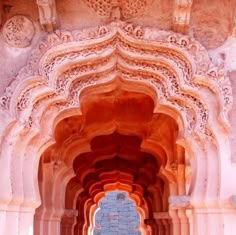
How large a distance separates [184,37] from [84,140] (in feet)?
10.5

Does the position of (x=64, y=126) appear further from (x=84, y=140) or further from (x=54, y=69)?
(x=54, y=69)

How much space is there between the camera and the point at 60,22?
5.50 m

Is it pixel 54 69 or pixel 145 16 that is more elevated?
pixel 145 16

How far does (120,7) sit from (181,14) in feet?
1.97

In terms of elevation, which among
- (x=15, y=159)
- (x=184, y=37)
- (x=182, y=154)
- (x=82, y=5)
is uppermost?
(x=82, y=5)

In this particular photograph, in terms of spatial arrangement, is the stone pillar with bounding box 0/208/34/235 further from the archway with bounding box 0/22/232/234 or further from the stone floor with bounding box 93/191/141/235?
the stone floor with bounding box 93/191/141/235

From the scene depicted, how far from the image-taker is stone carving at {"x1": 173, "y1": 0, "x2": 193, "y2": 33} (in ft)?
16.9

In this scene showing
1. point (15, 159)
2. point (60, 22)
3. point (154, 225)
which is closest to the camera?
point (15, 159)

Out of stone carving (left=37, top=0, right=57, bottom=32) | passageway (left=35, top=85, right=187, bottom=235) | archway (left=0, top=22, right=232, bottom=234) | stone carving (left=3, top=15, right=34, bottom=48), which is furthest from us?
passageway (left=35, top=85, right=187, bottom=235)

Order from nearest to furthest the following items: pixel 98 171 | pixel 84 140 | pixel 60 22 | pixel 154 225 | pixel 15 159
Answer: pixel 15 159, pixel 60 22, pixel 84 140, pixel 98 171, pixel 154 225

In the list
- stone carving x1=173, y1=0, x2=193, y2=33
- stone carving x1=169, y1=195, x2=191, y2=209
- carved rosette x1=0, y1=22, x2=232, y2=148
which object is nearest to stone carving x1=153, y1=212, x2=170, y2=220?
stone carving x1=169, y1=195, x2=191, y2=209

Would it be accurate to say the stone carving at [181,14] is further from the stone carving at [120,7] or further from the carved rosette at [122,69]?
the stone carving at [120,7]

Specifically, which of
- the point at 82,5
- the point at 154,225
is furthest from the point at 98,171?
the point at 82,5

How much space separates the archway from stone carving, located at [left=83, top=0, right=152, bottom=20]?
7.1 inches
